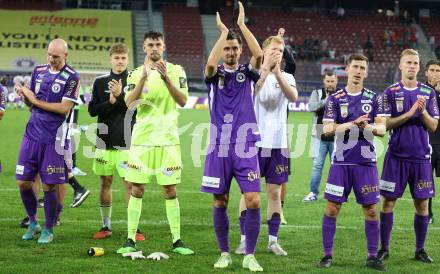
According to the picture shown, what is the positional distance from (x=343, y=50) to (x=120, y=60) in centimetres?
4191

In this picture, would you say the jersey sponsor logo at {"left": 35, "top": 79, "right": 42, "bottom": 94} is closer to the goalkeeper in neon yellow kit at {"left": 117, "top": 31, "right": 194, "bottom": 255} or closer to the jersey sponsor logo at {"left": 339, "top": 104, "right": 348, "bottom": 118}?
the goalkeeper in neon yellow kit at {"left": 117, "top": 31, "right": 194, "bottom": 255}

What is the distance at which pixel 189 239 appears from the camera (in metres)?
8.61

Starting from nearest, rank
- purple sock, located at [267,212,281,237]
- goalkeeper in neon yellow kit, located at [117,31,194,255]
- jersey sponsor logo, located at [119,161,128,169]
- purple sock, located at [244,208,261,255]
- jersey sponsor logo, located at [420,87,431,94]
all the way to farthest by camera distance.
→ 1. purple sock, located at [244,208,261,255]
2. goalkeeper in neon yellow kit, located at [117,31,194,255]
3. jersey sponsor logo, located at [420,87,431,94]
4. purple sock, located at [267,212,281,237]
5. jersey sponsor logo, located at [119,161,128,169]

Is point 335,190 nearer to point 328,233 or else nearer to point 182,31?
point 328,233

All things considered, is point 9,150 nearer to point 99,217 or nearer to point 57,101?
point 99,217

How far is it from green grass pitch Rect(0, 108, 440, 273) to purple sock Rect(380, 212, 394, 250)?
0.19 meters

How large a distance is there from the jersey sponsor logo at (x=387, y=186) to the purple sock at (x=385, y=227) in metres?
0.28

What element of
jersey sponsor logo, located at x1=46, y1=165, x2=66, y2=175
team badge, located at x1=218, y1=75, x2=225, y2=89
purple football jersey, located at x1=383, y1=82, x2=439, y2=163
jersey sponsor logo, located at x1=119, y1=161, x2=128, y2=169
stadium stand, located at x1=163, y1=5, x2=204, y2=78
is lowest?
jersey sponsor logo, located at x1=46, y1=165, x2=66, y2=175

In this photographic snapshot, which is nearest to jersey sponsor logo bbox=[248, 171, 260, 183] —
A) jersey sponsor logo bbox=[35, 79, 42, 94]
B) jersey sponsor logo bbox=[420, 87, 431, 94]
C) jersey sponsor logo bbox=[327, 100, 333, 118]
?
jersey sponsor logo bbox=[327, 100, 333, 118]

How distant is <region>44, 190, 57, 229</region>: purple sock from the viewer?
823cm

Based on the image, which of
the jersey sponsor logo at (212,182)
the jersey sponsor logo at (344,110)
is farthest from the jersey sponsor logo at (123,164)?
the jersey sponsor logo at (344,110)

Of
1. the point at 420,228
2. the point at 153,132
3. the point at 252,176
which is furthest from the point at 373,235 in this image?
the point at 153,132

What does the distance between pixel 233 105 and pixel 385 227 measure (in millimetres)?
2187

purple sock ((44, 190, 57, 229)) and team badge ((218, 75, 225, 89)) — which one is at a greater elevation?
team badge ((218, 75, 225, 89))
